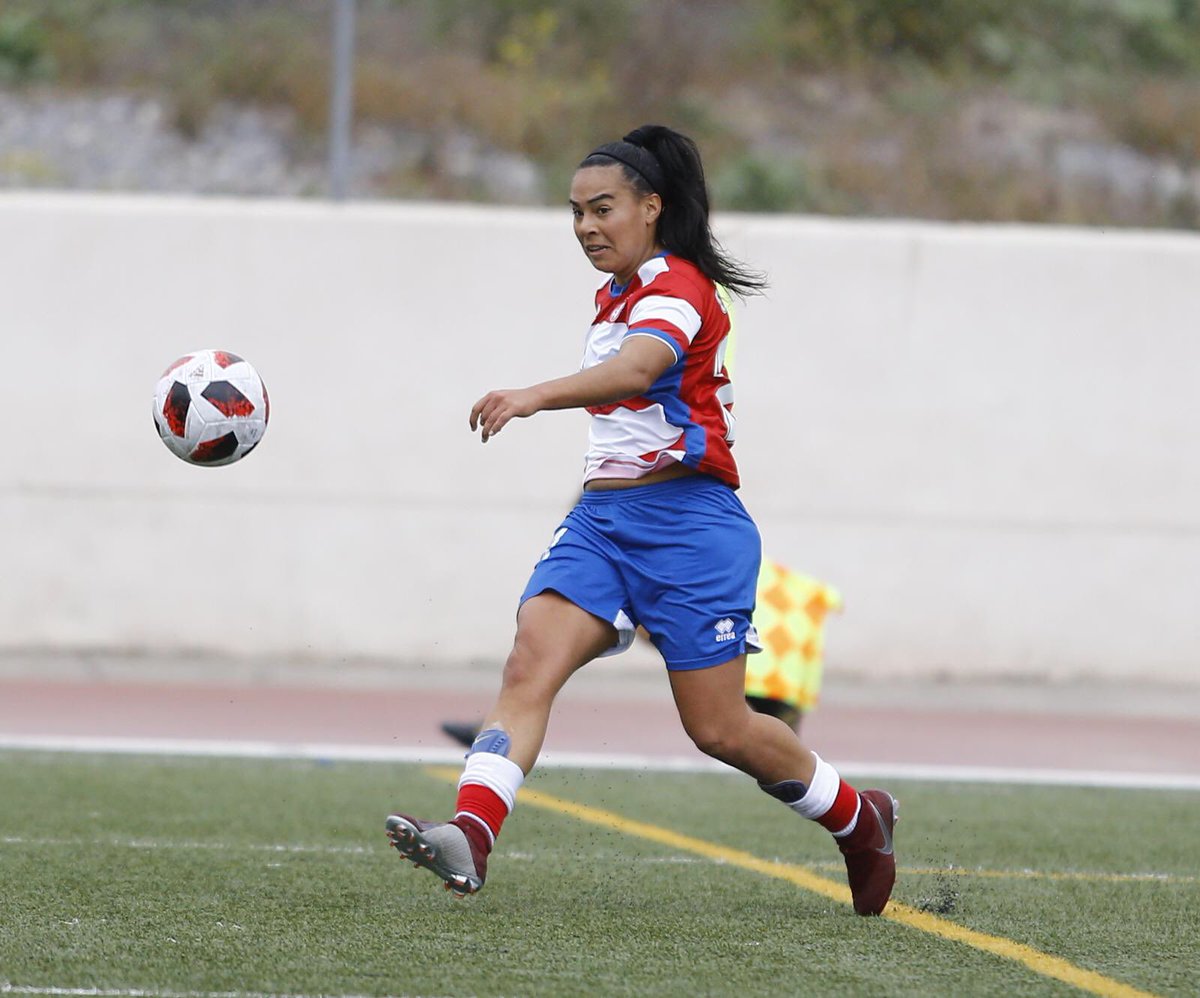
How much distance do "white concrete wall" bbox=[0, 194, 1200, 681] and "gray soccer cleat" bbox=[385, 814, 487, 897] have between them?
8574mm

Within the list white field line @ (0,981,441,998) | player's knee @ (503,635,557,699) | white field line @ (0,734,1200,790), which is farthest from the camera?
white field line @ (0,734,1200,790)

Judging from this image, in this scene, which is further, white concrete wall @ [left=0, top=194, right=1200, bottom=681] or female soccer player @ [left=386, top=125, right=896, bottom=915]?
white concrete wall @ [left=0, top=194, right=1200, bottom=681]

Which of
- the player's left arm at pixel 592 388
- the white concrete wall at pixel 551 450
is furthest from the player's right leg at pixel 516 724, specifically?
the white concrete wall at pixel 551 450

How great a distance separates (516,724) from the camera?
15.5 ft

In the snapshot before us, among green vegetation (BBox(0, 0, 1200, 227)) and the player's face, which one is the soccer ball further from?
green vegetation (BBox(0, 0, 1200, 227))

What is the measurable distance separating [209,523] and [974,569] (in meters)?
5.28

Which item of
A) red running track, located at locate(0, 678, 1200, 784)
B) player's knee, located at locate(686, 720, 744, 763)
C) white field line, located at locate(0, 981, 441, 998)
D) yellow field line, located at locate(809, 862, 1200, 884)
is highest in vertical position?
player's knee, located at locate(686, 720, 744, 763)

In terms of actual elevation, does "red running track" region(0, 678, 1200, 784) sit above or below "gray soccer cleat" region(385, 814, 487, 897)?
below

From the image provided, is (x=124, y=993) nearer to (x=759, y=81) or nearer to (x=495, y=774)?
(x=495, y=774)

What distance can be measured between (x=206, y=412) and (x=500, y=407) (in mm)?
1252

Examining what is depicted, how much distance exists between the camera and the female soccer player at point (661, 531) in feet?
15.5

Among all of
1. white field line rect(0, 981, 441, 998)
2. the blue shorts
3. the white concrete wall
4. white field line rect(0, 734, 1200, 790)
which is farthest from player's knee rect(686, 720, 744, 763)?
the white concrete wall

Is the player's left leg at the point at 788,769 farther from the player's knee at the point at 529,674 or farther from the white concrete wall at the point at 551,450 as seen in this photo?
the white concrete wall at the point at 551,450

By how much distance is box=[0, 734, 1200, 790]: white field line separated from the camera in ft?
30.5
